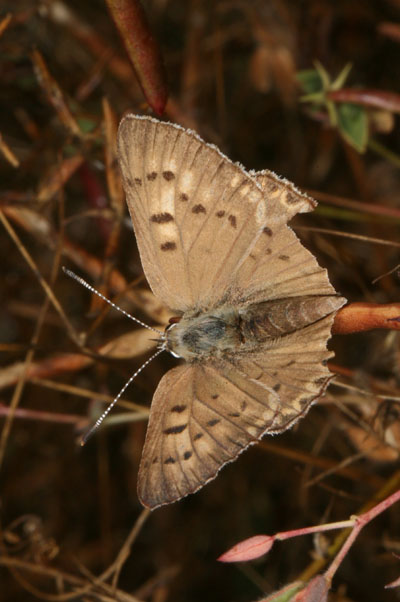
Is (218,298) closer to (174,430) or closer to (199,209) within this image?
(199,209)

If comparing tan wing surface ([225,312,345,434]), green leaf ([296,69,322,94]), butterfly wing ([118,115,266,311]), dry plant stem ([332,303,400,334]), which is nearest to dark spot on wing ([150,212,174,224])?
butterfly wing ([118,115,266,311])

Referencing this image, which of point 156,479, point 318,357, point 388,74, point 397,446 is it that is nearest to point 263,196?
point 318,357

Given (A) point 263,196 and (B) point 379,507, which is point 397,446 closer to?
(B) point 379,507

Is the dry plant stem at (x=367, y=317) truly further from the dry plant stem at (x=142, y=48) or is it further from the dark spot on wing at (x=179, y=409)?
the dry plant stem at (x=142, y=48)

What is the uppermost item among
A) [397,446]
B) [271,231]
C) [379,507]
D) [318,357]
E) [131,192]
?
[131,192]

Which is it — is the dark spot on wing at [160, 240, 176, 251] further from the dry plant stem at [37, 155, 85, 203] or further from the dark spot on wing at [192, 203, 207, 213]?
the dry plant stem at [37, 155, 85, 203]

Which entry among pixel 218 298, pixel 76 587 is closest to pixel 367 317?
pixel 218 298

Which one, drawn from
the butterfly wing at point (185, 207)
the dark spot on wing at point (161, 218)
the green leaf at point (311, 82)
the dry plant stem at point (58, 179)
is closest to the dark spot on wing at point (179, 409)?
the butterfly wing at point (185, 207)
